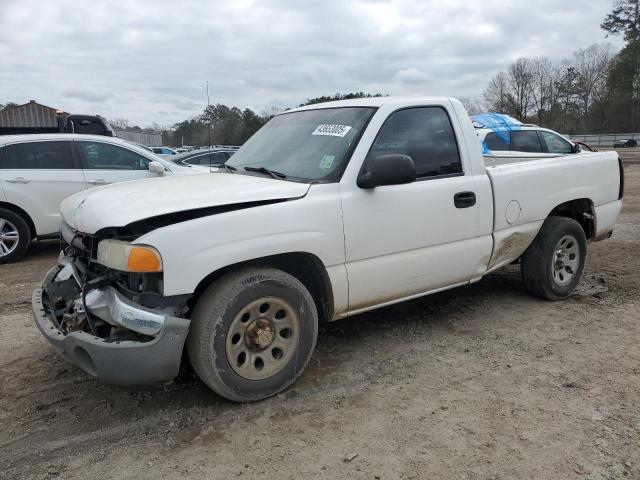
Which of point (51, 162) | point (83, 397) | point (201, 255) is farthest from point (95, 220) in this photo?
point (51, 162)

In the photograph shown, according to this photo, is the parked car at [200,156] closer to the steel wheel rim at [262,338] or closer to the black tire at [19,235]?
the black tire at [19,235]

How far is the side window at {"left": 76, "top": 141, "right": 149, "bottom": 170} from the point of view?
7855 millimetres

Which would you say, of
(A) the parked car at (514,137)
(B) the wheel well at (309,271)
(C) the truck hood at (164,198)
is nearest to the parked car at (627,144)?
(A) the parked car at (514,137)

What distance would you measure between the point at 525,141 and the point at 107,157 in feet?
33.2

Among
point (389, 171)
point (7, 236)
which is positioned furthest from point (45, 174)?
point (389, 171)

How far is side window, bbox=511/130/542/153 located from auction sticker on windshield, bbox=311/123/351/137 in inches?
414

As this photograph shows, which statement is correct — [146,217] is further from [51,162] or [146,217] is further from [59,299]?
[51,162]

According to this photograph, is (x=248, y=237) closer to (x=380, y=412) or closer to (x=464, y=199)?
(x=380, y=412)

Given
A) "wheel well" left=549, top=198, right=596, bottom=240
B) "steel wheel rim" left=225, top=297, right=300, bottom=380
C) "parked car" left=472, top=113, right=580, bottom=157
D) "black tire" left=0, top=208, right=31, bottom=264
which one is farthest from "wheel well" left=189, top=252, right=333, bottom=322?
"parked car" left=472, top=113, right=580, bottom=157

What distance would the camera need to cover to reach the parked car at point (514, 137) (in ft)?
42.3

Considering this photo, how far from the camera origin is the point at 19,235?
7.27 metres

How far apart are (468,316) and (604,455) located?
2119 millimetres

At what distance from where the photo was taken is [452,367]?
3758 mm

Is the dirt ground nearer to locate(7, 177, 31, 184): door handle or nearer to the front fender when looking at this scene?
the front fender
